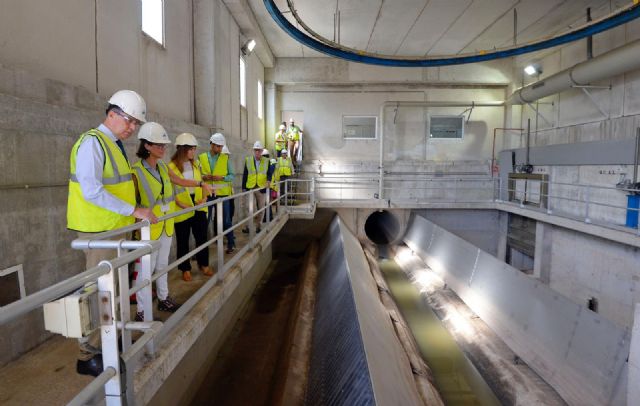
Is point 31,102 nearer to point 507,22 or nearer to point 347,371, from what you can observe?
point 347,371

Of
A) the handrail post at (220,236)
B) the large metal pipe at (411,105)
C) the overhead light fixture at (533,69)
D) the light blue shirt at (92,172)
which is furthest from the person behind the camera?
the large metal pipe at (411,105)

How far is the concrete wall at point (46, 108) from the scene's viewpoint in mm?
2338

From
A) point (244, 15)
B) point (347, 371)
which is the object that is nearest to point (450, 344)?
point (347, 371)

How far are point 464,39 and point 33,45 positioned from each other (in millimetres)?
10376

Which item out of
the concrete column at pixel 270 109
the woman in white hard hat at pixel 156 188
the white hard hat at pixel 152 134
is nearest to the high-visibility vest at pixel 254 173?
the woman in white hard hat at pixel 156 188

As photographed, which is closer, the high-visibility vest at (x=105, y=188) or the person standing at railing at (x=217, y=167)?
the high-visibility vest at (x=105, y=188)

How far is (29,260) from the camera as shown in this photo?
8.20 ft

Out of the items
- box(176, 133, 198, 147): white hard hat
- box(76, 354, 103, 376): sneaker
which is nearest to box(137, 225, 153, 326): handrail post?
box(76, 354, 103, 376): sneaker

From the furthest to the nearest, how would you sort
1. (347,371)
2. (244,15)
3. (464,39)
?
(464,39), (244,15), (347,371)

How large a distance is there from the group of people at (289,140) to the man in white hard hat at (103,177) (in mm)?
8761

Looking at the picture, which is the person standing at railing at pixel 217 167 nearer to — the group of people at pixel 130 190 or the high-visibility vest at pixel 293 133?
the group of people at pixel 130 190

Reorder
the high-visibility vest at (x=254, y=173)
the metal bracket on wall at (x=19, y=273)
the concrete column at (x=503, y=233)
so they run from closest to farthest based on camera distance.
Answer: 1. the metal bracket on wall at (x=19, y=273)
2. the high-visibility vest at (x=254, y=173)
3. the concrete column at (x=503, y=233)

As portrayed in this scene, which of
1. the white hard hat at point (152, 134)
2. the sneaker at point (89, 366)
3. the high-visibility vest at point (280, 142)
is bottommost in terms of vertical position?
the sneaker at point (89, 366)

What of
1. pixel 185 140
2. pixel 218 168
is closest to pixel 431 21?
pixel 218 168
